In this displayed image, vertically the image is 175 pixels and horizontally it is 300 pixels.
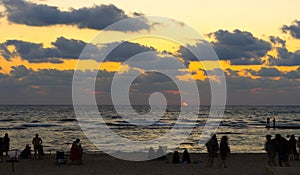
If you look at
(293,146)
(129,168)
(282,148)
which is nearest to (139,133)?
(293,146)

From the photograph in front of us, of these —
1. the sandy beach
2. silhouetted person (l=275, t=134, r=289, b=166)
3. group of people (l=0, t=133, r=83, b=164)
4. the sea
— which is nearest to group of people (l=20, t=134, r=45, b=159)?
group of people (l=0, t=133, r=83, b=164)

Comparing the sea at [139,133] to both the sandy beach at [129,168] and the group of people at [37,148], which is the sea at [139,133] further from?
the group of people at [37,148]

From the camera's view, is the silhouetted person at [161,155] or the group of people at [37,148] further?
the silhouetted person at [161,155]

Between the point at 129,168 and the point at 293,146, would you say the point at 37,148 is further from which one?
the point at 293,146

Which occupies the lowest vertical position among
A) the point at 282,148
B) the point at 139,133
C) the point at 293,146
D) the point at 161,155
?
the point at 139,133

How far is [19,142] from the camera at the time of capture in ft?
169

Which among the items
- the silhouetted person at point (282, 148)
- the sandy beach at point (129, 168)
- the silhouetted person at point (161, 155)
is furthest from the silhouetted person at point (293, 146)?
the silhouetted person at point (161, 155)

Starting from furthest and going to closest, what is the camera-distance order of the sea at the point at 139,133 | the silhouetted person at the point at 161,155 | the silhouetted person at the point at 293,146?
the sea at the point at 139,133
the silhouetted person at the point at 161,155
the silhouetted person at the point at 293,146

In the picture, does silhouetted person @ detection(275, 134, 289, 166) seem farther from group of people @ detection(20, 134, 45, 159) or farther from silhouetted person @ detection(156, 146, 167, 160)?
group of people @ detection(20, 134, 45, 159)

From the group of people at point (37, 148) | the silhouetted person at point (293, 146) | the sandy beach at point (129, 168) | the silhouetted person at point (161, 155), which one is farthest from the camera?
the silhouetted person at point (161, 155)

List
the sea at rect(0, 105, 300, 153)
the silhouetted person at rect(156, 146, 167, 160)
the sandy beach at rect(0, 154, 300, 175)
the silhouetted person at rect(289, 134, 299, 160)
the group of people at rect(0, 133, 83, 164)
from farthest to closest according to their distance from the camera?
the sea at rect(0, 105, 300, 153) < the silhouetted person at rect(156, 146, 167, 160) < the silhouetted person at rect(289, 134, 299, 160) < the group of people at rect(0, 133, 83, 164) < the sandy beach at rect(0, 154, 300, 175)

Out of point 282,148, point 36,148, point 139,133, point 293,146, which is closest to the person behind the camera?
point 282,148

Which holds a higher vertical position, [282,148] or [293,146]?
[282,148]

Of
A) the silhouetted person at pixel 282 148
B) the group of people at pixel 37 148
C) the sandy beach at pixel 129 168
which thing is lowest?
the sandy beach at pixel 129 168
